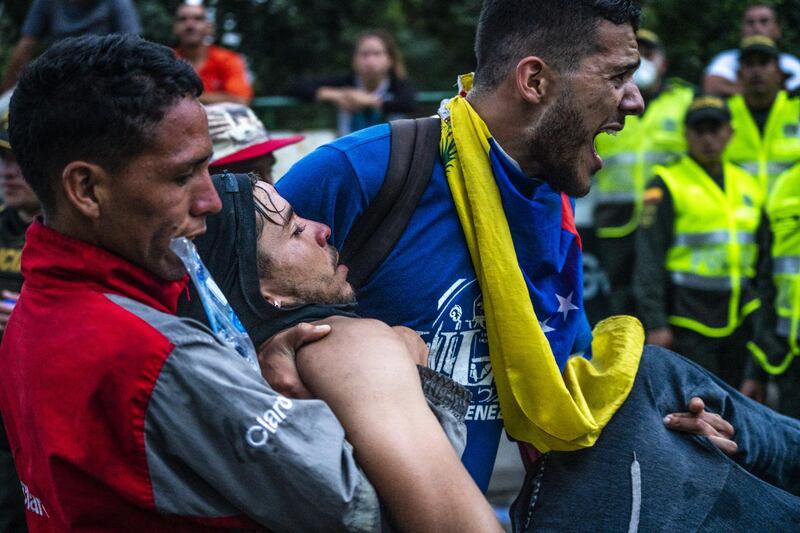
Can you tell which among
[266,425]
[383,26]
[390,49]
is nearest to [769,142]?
[390,49]

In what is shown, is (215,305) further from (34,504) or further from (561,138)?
(561,138)

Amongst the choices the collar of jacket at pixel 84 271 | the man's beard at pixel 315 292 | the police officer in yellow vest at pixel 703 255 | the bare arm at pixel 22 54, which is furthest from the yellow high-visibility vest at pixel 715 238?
the collar of jacket at pixel 84 271

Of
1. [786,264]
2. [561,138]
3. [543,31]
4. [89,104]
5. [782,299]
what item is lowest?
[782,299]

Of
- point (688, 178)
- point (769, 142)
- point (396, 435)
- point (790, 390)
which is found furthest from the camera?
point (769, 142)

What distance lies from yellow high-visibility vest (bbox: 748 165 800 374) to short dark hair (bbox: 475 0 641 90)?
341 centimetres

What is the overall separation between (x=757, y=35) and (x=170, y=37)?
20.2 ft

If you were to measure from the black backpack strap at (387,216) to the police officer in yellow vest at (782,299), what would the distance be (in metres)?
3.80

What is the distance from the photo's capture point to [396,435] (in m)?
2.08

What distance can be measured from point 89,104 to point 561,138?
1.35 metres

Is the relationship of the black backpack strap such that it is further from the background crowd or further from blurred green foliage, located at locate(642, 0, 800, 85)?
blurred green foliage, located at locate(642, 0, 800, 85)

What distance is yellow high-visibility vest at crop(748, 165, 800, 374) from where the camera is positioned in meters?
6.04

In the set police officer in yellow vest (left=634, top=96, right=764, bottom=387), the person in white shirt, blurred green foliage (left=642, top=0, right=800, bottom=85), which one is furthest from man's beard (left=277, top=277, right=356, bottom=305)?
blurred green foliage (left=642, top=0, right=800, bottom=85)

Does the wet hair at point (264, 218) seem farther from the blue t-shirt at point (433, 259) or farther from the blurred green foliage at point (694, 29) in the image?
the blurred green foliage at point (694, 29)

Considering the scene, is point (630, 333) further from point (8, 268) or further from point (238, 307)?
point (8, 268)
